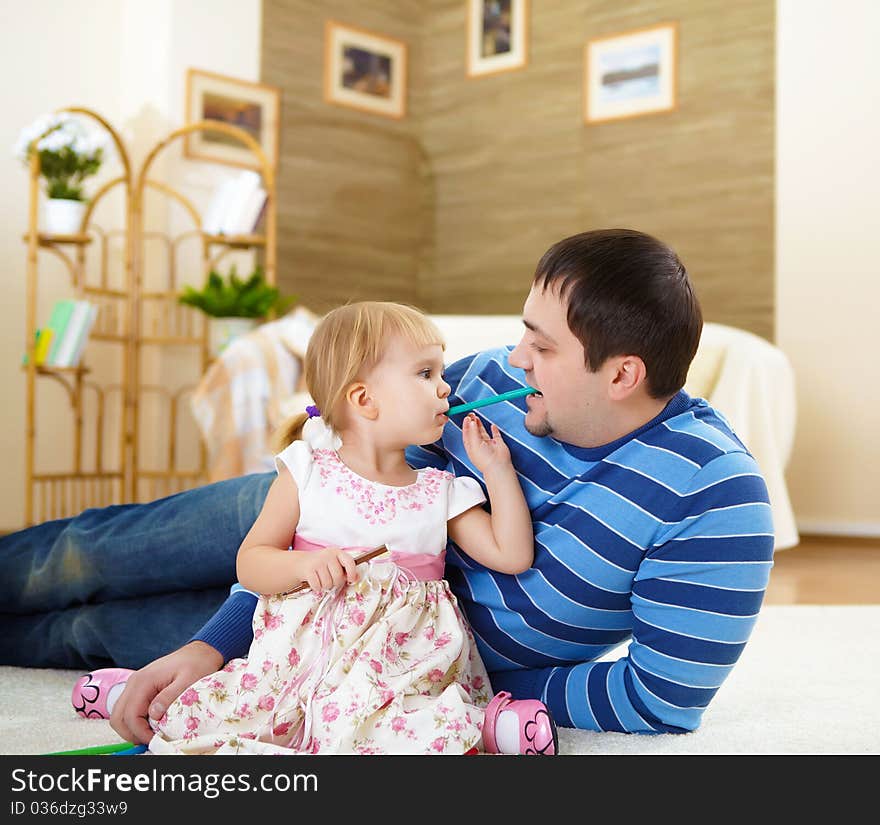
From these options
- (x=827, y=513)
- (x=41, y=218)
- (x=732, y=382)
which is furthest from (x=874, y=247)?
(x=41, y=218)

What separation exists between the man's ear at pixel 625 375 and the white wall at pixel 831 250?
12.1 feet

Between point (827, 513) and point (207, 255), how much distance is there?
2.91 m

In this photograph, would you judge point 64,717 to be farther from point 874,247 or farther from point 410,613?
point 874,247

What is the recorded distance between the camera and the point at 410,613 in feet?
4.41

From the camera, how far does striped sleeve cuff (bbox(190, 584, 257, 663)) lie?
56.4 inches

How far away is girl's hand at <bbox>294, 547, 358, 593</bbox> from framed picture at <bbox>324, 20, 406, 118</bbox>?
4824 mm

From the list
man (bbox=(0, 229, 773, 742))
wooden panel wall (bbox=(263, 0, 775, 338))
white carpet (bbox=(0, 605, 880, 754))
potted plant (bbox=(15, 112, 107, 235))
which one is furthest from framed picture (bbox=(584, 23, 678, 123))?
man (bbox=(0, 229, 773, 742))

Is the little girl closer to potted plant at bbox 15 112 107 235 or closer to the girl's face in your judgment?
the girl's face

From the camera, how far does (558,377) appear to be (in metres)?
1.41

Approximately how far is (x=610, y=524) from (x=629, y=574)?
7 cm

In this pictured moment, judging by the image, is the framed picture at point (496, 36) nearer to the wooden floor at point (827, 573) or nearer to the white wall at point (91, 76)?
the white wall at point (91, 76)

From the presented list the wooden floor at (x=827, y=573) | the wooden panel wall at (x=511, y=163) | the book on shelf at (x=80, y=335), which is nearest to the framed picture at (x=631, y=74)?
the wooden panel wall at (x=511, y=163)

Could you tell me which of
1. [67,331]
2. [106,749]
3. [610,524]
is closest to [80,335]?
[67,331]

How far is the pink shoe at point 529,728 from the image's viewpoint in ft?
4.27
